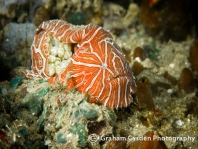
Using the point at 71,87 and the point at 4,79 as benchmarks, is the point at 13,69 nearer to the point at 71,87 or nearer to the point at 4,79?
the point at 4,79

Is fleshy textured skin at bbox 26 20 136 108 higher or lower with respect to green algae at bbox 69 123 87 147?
higher

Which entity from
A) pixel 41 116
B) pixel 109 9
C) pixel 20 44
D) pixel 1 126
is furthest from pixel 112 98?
pixel 109 9

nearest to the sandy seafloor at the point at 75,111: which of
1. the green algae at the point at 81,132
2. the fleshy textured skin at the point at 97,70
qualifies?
the green algae at the point at 81,132

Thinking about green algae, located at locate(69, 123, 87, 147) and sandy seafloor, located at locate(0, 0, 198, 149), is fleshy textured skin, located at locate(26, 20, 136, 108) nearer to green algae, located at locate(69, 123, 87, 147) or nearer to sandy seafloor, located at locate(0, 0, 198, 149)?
sandy seafloor, located at locate(0, 0, 198, 149)

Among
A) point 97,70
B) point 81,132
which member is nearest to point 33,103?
point 81,132

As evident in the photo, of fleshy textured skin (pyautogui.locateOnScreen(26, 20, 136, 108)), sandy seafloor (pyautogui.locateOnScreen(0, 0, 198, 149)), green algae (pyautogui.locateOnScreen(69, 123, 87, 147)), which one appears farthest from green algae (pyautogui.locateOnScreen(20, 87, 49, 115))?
green algae (pyautogui.locateOnScreen(69, 123, 87, 147))

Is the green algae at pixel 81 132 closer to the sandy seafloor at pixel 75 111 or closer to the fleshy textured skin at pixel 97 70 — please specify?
the sandy seafloor at pixel 75 111

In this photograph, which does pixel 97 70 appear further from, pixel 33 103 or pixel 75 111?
pixel 33 103
